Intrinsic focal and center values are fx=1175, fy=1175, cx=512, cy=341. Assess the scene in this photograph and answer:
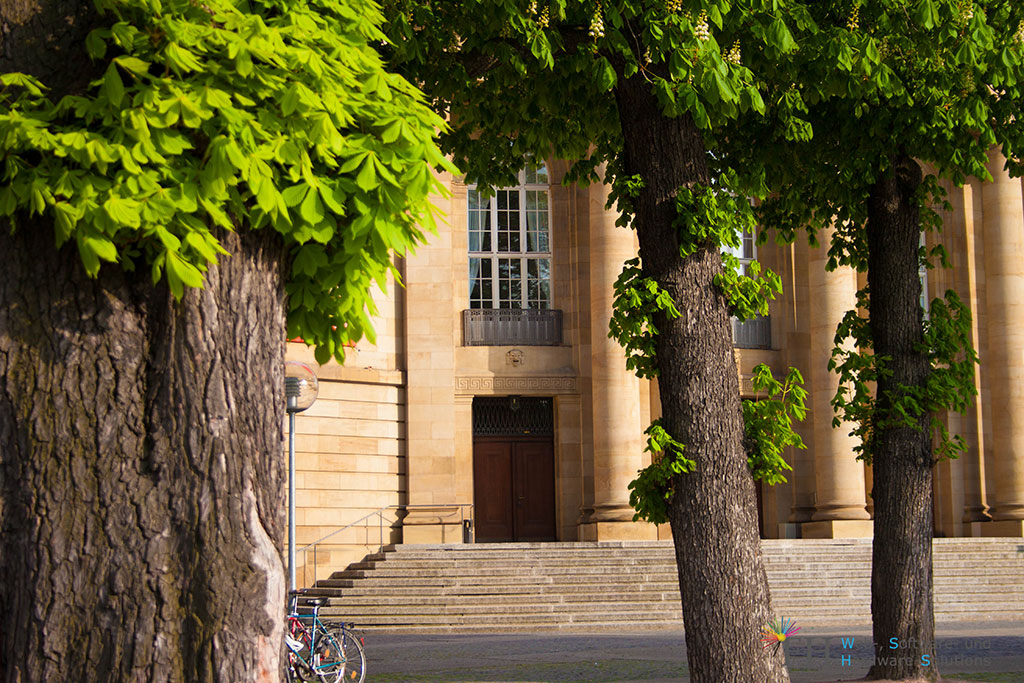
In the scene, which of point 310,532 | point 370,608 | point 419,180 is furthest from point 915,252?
point 310,532

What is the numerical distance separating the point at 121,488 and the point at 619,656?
42.0 feet

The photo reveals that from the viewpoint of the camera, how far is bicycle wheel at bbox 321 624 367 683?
12.0 m

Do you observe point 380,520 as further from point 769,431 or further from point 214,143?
point 214,143

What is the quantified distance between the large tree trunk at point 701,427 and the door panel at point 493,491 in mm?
20829

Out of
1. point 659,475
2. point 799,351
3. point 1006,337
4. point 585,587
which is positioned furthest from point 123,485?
point 1006,337

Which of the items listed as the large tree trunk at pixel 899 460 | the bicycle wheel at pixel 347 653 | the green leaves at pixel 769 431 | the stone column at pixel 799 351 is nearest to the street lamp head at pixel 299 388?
the bicycle wheel at pixel 347 653

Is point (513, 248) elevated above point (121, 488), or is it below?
above

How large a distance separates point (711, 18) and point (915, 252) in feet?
16.5

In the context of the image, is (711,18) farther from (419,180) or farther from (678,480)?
(419,180)

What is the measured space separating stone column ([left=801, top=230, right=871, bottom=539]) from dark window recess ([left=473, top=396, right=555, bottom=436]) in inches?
271

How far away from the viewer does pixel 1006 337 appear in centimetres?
3173

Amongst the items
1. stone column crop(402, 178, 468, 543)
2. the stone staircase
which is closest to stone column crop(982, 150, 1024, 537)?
the stone staircase

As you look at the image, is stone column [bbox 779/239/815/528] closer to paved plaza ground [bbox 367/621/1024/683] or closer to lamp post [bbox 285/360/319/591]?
paved plaza ground [bbox 367/621/1024/683]

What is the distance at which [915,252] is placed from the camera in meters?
12.1
